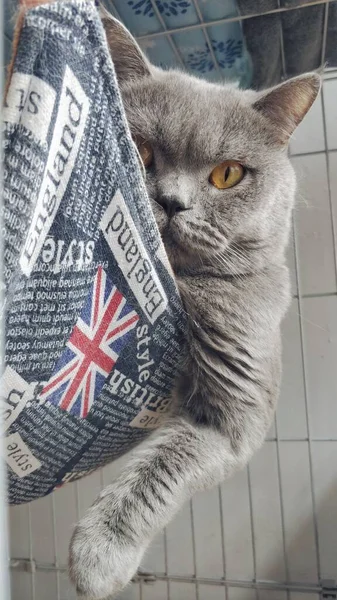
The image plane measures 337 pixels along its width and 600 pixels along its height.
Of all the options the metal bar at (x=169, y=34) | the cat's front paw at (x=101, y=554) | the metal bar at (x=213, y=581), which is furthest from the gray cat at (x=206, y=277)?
the metal bar at (x=213, y=581)

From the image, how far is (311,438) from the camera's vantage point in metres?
1.44

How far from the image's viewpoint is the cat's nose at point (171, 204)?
702 millimetres

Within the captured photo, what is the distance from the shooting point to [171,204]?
27.7 inches

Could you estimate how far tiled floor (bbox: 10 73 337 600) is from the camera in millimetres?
1421

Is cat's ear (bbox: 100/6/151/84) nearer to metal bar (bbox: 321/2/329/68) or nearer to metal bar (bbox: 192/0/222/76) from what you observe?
metal bar (bbox: 192/0/222/76)

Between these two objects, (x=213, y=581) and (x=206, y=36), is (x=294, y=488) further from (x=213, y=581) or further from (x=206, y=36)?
(x=206, y=36)

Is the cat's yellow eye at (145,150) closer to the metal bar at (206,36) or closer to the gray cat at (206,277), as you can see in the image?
the gray cat at (206,277)

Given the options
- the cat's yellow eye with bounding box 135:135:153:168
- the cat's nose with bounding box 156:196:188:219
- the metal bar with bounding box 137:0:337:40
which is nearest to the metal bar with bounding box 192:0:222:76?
the metal bar with bounding box 137:0:337:40

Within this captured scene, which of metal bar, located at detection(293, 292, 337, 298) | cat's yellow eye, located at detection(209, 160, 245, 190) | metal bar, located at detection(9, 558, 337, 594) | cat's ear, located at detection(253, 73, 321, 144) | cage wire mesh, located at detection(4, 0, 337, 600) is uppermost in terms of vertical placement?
cat's ear, located at detection(253, 73, 321, 144)

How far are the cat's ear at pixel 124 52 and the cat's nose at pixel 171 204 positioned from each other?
0.26m

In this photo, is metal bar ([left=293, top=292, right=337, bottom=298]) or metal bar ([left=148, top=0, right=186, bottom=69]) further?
metal bar ([left=293, top=292, right=337, bottom=298])

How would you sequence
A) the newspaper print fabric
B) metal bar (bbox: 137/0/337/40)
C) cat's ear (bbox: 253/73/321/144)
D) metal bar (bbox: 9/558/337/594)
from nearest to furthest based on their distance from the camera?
the newspaper print fabric → cat's ear (bbox: 253/73/321/144) → metal bar (bbox: 137/0/337/40) → metal bar (bbox: 9/558/337/594)

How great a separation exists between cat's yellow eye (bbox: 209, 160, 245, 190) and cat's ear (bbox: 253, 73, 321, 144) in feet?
0.41

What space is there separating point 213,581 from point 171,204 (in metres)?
1.19
